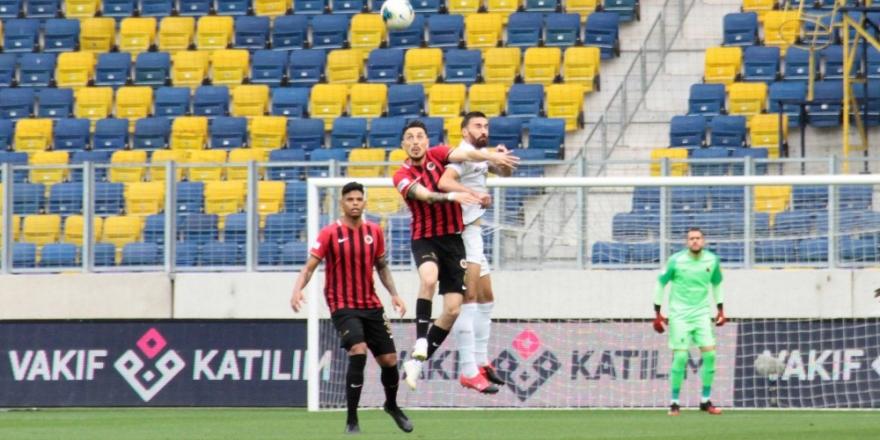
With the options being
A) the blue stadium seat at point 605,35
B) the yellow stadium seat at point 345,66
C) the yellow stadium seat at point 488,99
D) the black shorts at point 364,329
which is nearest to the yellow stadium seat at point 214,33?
the yellow stadium seat at point 345,66

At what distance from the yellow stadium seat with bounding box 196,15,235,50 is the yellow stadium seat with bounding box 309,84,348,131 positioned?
7.54 ft

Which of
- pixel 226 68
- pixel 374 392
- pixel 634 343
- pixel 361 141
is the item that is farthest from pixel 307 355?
pixel 226 68

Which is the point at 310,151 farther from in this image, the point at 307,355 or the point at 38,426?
the point at 38,426

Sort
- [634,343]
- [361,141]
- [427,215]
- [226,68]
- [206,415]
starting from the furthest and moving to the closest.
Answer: [226,68], [361,141], [634,343], [206,415], [427,215]

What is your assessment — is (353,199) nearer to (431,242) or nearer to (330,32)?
(431,242)

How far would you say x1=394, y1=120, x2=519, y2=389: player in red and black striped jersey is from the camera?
39.1 ft

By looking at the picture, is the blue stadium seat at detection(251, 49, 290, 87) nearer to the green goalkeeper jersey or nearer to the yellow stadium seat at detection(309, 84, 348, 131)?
the yellow stadium seat at detection(309, 84, 348, 131)

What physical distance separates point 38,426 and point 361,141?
8.45 metres

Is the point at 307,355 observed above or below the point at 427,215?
below

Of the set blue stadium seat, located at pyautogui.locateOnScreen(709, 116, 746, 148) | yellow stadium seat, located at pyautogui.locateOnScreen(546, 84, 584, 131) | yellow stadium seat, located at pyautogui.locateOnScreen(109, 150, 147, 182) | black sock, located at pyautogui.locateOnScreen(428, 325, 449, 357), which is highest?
yellow stadium seat, located at pyautogui.locateOnScreen(546, 84, 584, 131)

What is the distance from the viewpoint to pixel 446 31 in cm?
2334

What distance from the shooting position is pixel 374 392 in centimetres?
1716

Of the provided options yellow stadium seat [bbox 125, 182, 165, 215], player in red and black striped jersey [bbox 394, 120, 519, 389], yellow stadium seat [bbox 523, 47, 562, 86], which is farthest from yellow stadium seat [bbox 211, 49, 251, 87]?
player in red and black striped jersey [bbox 394, 120, 519, 389]

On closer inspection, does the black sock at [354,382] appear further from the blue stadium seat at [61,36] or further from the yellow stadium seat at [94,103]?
the blue stadium seat at [61,36]
